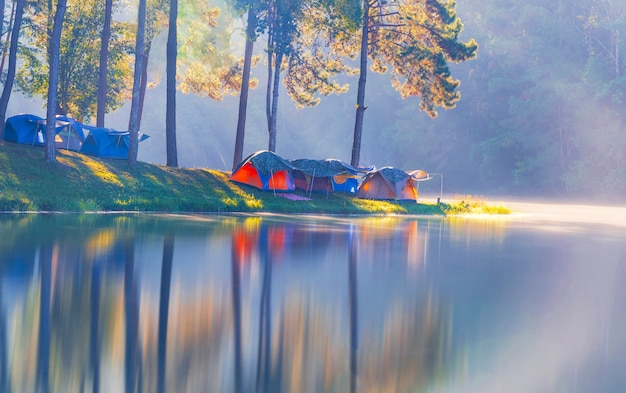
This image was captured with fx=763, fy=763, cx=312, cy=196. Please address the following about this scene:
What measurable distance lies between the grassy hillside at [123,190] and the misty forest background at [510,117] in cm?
3447

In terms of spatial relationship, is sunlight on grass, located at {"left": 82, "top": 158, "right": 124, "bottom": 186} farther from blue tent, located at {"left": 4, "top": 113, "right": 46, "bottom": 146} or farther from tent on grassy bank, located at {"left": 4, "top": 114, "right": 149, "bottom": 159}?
tent on grassy bank, located at {"left": 4, "top": 114, "right": 149, "bottom": 159}

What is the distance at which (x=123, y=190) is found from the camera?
102ft

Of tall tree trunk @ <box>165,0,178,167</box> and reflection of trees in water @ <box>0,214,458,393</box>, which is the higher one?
tall tree trunk @ <box>165,0,178,167</box>

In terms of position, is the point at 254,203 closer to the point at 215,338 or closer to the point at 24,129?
the point at 24,129

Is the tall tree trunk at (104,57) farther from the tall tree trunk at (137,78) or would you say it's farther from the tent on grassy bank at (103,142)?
the tall tree trunk at (137,78)

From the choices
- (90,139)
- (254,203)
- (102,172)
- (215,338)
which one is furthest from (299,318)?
(90,139)

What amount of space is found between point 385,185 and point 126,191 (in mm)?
18051

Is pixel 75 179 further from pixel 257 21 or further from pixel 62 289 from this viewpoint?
pixel 62 289

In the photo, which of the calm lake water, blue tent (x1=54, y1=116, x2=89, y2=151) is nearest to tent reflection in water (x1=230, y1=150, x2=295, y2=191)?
blue tent (x1=54, y1=116, x2=89, y2=151)

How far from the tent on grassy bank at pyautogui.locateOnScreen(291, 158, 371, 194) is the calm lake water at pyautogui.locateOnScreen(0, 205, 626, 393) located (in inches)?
958

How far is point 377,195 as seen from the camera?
44.6 meters

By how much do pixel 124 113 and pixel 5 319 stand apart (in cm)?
12288

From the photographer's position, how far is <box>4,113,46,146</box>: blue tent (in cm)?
3562

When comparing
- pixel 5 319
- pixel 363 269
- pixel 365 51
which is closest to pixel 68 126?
pixel 365 51
